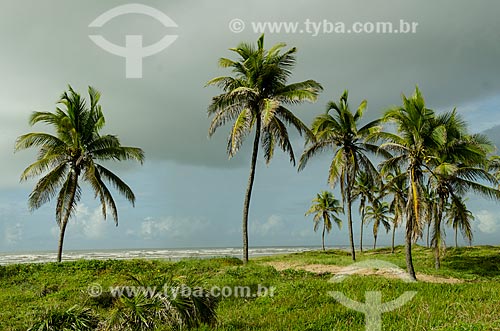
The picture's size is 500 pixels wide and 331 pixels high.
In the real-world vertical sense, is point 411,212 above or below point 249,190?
below

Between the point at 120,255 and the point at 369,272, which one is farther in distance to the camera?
the point at 120,255

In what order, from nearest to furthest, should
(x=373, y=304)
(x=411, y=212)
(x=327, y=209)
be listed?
(x=373, y=304) < (x=411, y=212) < (x=327, y=209)

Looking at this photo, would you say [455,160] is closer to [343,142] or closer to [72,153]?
[343,142]

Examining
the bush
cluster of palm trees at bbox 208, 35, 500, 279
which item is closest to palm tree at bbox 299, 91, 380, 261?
cluster of palm trees at bbox 208, 35, 500, 279

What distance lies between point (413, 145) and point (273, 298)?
12611mm

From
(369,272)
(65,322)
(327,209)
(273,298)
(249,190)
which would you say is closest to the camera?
(65,322)

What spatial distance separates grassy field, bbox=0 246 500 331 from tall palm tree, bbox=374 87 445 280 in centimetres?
378

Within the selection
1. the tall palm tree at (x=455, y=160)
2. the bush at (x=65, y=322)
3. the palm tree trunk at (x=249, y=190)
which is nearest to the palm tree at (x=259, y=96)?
the palm tree trunk at (x=249, y=190)

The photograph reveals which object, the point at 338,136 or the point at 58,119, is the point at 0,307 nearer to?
the point at 58,119

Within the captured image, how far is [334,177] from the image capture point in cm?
2758

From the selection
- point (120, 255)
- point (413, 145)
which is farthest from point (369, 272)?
point (120, 255)

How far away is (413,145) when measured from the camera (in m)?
20.8

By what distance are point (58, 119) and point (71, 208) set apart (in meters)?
4.88

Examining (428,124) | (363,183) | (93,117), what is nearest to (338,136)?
(428,124)
